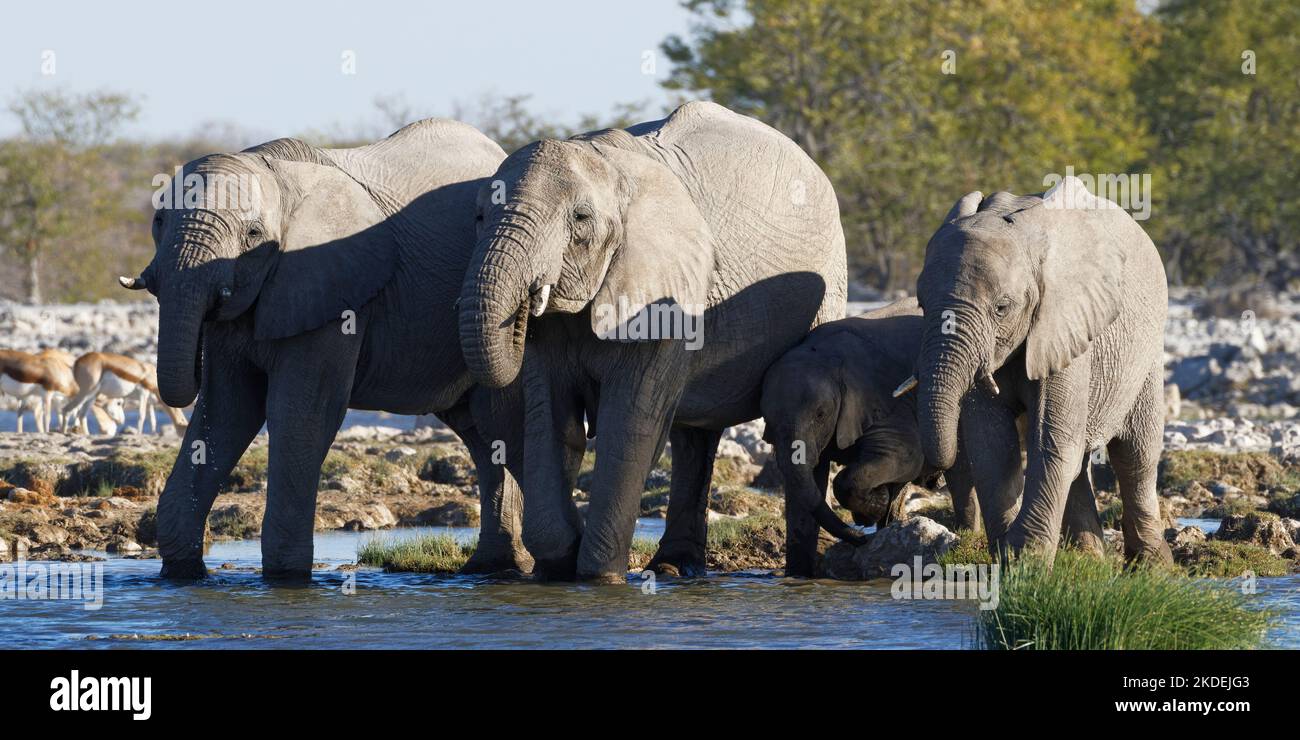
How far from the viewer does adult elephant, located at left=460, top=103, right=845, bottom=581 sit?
11.7 metres

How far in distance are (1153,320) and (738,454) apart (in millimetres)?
8355

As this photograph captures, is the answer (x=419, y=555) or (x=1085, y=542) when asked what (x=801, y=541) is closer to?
(x=1085, y=542)

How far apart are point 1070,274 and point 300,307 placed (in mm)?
4635

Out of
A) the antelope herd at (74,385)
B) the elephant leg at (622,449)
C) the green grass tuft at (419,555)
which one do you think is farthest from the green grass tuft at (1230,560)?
the antelope herd at (74,385)

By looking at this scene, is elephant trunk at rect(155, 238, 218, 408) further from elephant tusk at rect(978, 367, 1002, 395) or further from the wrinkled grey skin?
elephant tusk at rect(978, 367, 1002, 395)

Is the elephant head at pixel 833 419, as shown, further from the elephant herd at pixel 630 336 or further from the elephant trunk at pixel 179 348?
the elephant trunk at pixel 179 348

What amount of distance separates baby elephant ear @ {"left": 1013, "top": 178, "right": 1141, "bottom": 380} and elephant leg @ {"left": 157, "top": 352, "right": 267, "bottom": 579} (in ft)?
16.4

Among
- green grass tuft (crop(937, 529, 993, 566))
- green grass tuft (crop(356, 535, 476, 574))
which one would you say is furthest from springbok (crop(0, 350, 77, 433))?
green grass tuft (crop(937, 529, 993, 566))

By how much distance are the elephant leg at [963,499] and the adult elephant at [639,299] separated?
1.43 m

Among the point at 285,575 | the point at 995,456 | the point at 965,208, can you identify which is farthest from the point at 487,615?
the point at 965,208

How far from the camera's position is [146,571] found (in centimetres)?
1355

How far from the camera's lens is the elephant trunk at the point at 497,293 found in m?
11.4

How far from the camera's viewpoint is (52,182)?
5581cm

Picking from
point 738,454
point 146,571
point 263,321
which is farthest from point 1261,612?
point 738,454
